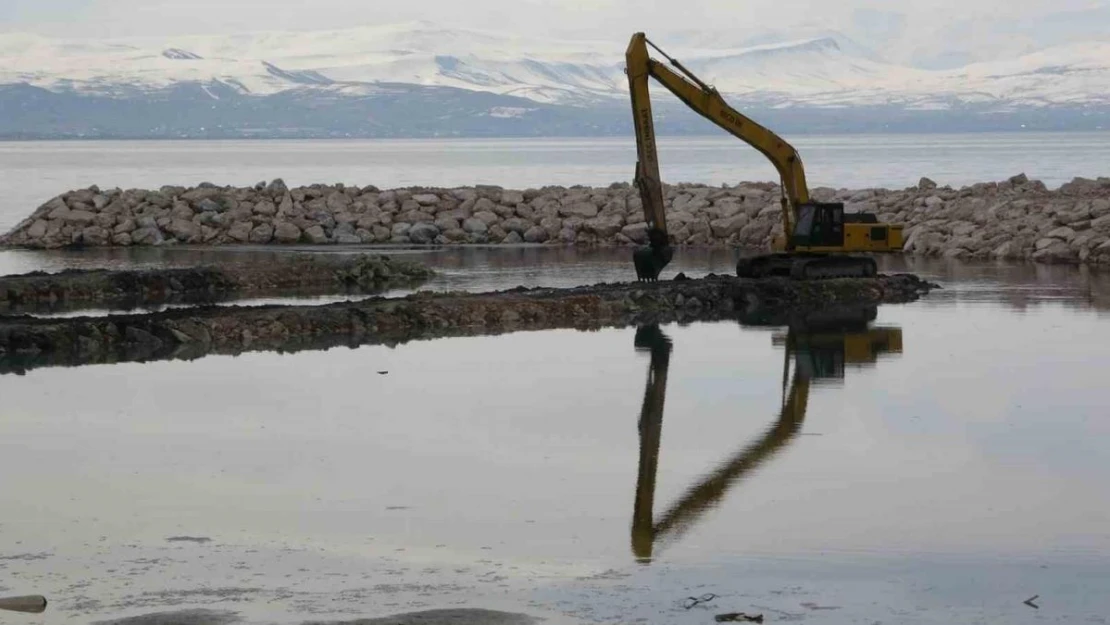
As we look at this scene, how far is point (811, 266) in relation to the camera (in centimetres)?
2722

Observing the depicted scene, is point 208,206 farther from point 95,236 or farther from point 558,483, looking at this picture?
point 558,483

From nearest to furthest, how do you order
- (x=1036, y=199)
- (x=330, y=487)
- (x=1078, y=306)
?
(x=330, y=487)
(x=1078, y=306)
(x=1036, y=199)

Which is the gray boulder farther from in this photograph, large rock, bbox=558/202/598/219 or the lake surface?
the lake surface

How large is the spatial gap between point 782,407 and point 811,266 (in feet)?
36.0

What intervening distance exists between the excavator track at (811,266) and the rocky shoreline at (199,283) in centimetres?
541

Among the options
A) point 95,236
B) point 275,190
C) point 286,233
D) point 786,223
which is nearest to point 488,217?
point 286,233

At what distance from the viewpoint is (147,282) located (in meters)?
28.0

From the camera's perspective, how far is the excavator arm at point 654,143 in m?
25.5

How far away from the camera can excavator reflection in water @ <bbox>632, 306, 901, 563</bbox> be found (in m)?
11.7

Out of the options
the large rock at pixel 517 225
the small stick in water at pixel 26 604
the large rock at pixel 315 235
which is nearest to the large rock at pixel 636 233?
the large rock at pixel 517 225

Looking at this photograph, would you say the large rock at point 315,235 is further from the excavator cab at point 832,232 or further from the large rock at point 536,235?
the excavator cab at point 832,232

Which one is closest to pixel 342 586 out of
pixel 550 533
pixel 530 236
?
pixel 550 533

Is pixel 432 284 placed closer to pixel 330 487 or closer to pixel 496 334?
pixel 496 334

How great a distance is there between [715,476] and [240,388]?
617 centimetres
